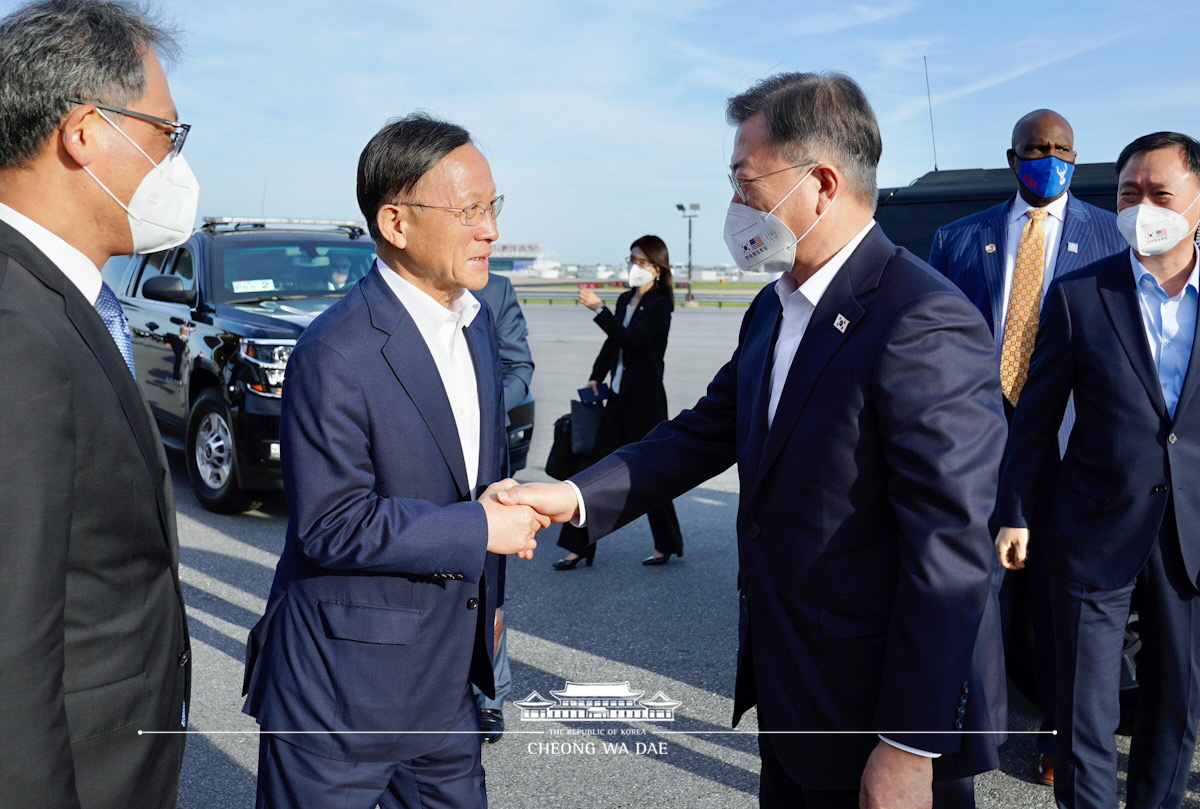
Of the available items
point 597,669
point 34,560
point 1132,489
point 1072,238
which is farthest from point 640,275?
point 34,560

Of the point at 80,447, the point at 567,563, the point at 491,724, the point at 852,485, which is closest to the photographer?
the point at 80,447

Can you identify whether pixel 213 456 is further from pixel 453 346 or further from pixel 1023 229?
pixel 1023 229

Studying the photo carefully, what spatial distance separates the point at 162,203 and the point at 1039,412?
2.84 m

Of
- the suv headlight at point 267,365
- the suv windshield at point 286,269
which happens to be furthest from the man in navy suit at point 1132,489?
the suv windshield at point 286,269

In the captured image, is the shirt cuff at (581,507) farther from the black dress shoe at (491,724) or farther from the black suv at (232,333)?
the black suv at (232,333)

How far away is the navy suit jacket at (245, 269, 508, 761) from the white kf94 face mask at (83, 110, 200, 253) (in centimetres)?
36

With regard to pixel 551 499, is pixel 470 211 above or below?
above

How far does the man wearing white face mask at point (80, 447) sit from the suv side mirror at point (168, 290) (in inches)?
230

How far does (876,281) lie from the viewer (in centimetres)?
201

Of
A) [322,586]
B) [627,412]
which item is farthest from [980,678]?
[627,412]

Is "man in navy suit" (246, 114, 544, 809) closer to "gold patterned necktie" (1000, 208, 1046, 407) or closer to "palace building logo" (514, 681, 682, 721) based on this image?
"palace building logo" (514, 681, 682, 721)

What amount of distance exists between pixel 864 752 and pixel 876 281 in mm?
1000

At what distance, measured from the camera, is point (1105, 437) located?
→ 3.20 m

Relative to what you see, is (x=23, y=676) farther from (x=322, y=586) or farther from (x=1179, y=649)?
(x=1179, y=649)
